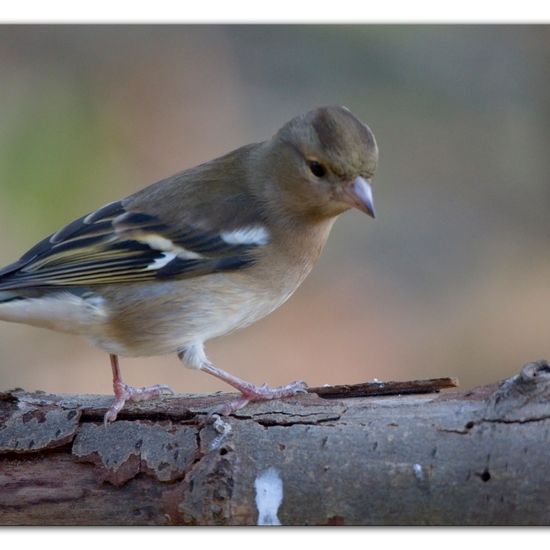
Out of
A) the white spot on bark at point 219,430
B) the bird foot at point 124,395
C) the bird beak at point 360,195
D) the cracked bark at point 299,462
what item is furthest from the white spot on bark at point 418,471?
the bird foot at point 124,395

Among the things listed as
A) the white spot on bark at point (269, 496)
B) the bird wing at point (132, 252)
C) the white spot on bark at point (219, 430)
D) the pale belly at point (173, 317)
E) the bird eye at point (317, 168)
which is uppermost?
the bird eye at point (317, 168)

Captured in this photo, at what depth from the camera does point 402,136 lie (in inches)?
200

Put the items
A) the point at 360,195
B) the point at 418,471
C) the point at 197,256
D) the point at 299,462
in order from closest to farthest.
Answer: the point at 418,471
the point at 299,462
the point at 360,195
the point at 197,256

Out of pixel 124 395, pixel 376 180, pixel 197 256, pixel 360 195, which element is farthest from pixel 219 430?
pixel 376 180

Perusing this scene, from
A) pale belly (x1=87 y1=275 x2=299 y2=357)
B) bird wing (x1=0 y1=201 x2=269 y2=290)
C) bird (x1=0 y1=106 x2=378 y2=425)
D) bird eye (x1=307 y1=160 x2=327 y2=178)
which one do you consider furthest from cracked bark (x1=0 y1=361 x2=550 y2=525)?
bird eye (x1=307 y1=160 x2=327 y2=178)

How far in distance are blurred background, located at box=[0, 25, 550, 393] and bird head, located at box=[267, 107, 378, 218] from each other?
0.96 metres

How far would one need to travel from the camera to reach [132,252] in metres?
3.71

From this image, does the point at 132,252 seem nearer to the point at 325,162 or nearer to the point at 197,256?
the point at 197,256

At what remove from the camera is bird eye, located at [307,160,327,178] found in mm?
3650

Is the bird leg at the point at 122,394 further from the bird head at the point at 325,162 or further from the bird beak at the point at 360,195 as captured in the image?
the bird beak at the point at 360,195

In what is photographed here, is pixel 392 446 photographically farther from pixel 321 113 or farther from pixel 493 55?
pixel 493 55

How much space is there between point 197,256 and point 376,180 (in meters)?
1.84

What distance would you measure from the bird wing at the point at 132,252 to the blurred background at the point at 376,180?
1.21 m

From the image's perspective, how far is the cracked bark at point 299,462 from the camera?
290 centimetres
